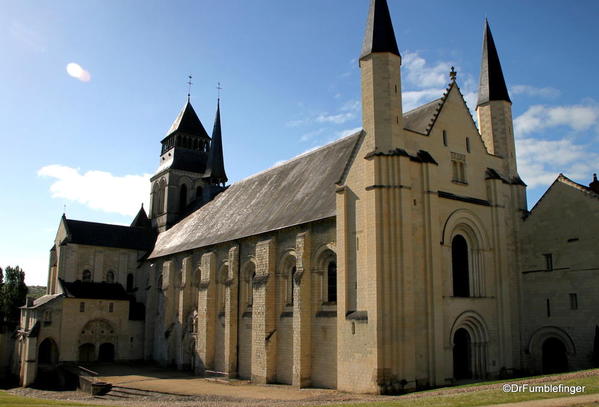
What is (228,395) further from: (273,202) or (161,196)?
(161,196)

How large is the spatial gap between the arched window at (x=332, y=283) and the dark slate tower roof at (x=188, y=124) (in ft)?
110

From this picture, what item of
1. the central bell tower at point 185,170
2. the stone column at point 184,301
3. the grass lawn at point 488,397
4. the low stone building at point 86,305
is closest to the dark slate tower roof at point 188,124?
the central bell tower at point 185,170

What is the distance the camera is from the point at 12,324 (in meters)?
49.6

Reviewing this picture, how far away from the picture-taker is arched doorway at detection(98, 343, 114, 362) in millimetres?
43500

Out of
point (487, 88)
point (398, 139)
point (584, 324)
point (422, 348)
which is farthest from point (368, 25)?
point (584, 324)

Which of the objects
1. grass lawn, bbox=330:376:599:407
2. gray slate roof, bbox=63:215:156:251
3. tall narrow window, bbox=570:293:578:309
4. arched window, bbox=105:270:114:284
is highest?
gray slate roof, bbox=63:215:156:251

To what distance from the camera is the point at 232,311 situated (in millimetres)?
31672

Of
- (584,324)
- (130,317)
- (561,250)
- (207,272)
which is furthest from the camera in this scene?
(130,317)

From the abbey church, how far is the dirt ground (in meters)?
1.21

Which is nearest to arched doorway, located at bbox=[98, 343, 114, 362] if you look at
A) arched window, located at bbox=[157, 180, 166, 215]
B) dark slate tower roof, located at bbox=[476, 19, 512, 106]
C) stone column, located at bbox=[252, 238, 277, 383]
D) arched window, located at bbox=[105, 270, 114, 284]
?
arched window, located at bbox=[105, 270, 114, 284]

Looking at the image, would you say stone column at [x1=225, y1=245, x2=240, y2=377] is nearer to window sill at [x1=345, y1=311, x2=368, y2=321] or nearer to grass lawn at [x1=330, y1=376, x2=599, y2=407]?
window sill at [x1=345, y1=311, x2=368, y2=321]

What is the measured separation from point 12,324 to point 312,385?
36.7m

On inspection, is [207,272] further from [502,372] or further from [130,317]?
[502,372]

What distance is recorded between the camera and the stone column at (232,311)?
30938 mm
